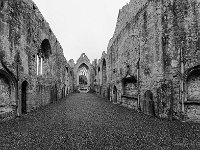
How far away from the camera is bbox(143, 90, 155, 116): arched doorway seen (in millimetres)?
7551

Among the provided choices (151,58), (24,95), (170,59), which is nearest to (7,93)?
(24,95)

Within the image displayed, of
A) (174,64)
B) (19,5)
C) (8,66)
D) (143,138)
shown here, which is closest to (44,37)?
(19,5)

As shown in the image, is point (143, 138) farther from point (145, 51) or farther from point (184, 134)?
point (145, 51)

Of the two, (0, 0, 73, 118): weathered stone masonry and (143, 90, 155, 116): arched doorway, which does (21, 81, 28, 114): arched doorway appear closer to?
(0, 0, 73, 118): weathered stone masonry

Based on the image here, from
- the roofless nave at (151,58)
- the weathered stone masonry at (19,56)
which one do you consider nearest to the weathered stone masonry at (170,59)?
the roofless nave at (151,58)

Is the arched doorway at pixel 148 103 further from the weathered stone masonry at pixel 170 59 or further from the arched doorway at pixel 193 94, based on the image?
the arched doorway at pixel 193 94

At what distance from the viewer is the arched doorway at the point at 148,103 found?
7.55 metres

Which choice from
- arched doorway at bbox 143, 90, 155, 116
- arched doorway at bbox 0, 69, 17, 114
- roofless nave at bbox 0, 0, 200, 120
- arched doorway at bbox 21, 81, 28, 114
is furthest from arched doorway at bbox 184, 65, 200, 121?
arched doorway at bbox 21, 81, 28, 114

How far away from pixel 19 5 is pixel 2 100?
4969 millimetres

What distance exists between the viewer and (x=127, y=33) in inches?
436

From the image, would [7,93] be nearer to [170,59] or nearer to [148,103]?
[148,103]

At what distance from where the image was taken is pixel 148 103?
7840mm

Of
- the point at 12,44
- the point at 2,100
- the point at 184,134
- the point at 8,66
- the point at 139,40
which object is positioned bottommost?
the point at 184,134

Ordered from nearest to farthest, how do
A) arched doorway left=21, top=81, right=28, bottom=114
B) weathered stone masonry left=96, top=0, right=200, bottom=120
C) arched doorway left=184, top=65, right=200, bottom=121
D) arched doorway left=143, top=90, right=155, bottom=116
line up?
1. arched doorway left=184, top=65, right=200, bottom=121
2. weathered stone masonry left=96, top=0, right=200, bottom=120
3. arched doorway left=143, top=90, right=155, bottom=116
4. arched doorway left=21, top=81, right=28, bottom=114
